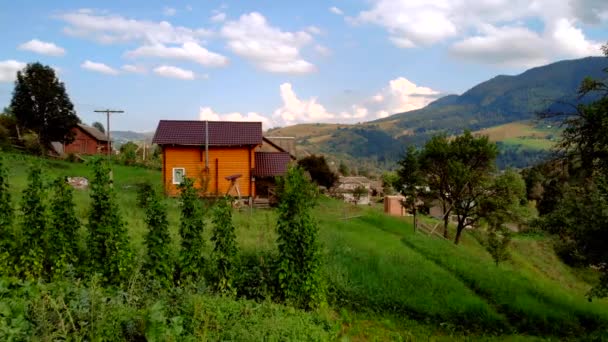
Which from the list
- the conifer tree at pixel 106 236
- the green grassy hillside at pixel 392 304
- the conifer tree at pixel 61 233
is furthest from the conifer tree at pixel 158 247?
the conifer tree at pixel 61 233

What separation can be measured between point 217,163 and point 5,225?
2020 centimetres

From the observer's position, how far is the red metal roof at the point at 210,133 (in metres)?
29.3

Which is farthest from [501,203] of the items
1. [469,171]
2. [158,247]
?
[158,247]

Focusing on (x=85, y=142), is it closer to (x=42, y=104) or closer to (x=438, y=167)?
(x=42, y=104)

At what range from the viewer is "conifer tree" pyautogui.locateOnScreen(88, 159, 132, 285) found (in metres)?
9.67

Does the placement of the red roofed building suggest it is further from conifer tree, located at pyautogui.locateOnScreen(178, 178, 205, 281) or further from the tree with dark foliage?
the tree with dark foliage

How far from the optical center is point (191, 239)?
1029 cm

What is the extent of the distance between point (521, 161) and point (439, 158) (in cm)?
18188

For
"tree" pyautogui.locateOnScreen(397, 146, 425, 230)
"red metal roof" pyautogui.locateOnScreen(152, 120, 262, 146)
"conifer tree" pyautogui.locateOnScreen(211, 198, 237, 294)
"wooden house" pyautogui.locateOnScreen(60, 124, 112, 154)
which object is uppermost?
"wooden house" pyautogui.locateOnScreen(60, 124, 112, 154)

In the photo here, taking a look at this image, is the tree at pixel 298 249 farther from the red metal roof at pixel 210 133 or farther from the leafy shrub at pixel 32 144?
the leafy shrub at pixel 32 144

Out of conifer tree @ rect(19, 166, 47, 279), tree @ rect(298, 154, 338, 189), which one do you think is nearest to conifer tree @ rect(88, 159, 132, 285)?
conifer tree @ rect(19, 166, 47, 279)

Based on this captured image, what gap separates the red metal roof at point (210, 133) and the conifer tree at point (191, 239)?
19195 millimetres

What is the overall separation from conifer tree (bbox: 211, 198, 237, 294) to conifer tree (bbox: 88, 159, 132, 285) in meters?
2.00

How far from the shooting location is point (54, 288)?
763cm
